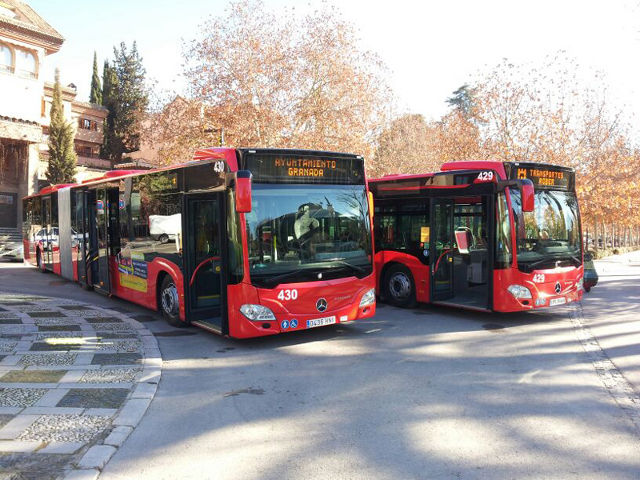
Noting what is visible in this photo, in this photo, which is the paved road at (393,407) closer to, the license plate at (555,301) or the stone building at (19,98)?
the license plate at (555,301)

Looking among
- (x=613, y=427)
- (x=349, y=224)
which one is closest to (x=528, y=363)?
(x=613, y=427)

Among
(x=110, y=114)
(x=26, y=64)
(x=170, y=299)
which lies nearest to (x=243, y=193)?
(x=170, y=299)

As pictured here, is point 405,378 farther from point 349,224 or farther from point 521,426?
point 349,224

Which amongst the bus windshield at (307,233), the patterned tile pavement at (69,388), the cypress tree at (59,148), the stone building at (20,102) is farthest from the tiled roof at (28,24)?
the bus windshield at (307,233)

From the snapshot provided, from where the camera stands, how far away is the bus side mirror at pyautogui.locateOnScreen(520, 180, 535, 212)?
939 cm

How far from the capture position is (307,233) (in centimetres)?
820

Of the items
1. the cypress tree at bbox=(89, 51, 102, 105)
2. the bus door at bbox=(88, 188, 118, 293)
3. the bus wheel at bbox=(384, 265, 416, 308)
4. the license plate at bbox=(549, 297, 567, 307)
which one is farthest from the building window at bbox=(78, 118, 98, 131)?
the license plate at bbox=(549, 297, 567, 307)

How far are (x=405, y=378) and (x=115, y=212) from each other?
7775 millimetres

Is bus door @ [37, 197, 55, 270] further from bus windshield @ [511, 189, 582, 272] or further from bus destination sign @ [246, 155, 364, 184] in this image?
bus windshield @ [511, 189, 582, 272]

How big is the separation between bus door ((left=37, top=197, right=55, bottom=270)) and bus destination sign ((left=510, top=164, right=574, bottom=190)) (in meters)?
13.9

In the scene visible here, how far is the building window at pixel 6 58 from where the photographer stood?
36.1 meters

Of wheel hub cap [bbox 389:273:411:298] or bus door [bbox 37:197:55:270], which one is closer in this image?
wheel hub cap [bbox 389:273:411:298]

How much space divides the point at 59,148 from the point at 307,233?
3731 centimetres

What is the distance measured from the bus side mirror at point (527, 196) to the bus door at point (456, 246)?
4.23 feet
